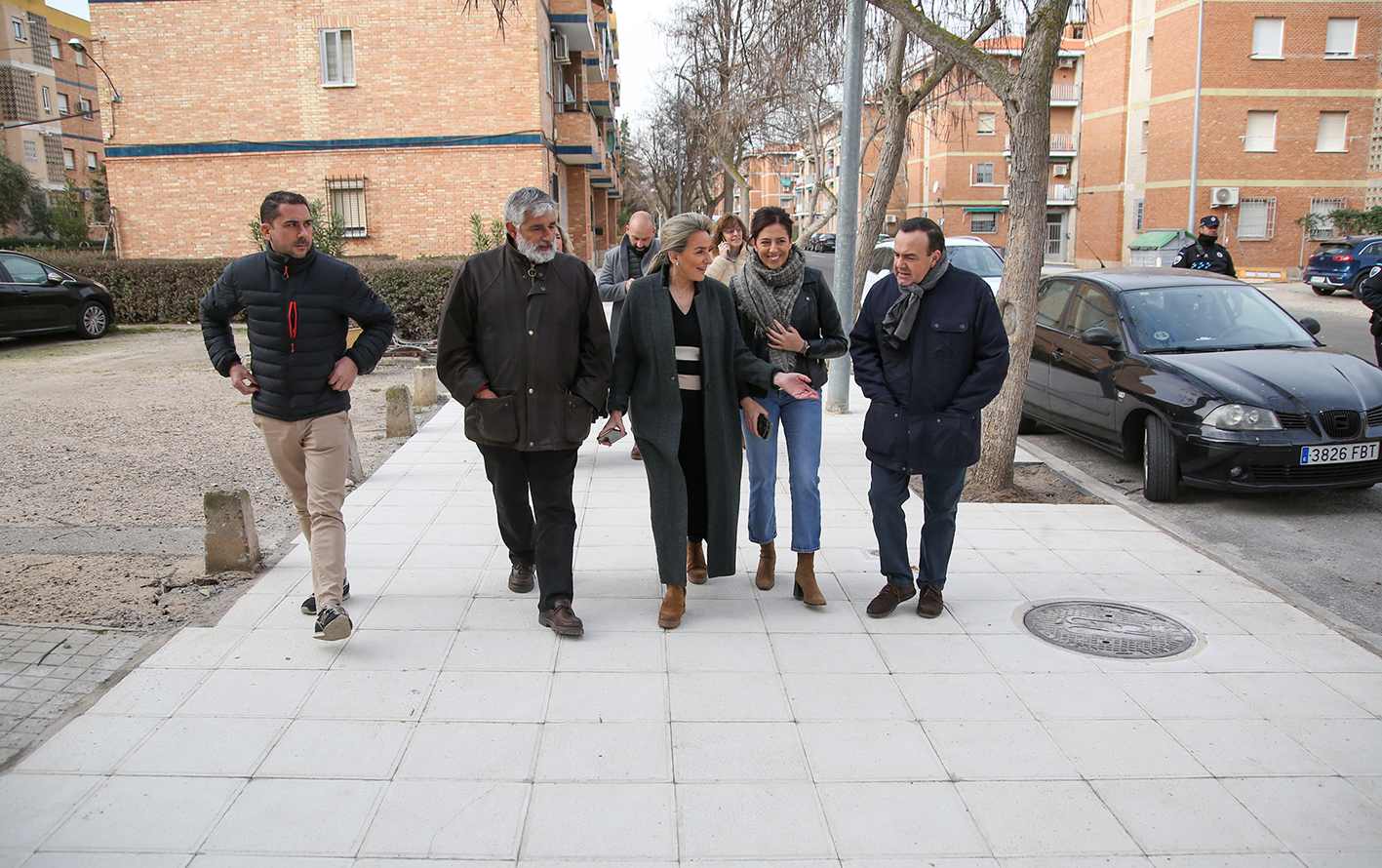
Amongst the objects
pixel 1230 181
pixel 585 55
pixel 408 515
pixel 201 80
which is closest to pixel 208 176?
pixel 201 80

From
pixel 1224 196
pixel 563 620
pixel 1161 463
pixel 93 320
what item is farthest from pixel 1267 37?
pixel 563 620

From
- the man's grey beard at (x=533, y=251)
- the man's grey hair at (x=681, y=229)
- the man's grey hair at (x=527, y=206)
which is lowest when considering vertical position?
the man's grey beard at (x=533, y=251)

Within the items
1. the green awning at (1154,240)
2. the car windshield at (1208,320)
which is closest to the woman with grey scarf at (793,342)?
the car windshield at (1208,320)

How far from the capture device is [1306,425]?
6469 millimetres

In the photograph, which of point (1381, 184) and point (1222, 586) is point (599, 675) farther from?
point (1381, 184)

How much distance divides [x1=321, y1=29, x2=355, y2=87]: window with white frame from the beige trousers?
19.3m

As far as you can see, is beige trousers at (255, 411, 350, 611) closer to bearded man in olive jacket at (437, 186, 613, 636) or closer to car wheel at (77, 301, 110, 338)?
bearded man in olive jacket at (437, 186, 613, 636)

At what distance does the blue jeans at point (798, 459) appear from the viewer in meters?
4.78

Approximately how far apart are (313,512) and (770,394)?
2238mm

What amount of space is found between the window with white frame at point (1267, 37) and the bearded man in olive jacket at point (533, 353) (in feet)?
136

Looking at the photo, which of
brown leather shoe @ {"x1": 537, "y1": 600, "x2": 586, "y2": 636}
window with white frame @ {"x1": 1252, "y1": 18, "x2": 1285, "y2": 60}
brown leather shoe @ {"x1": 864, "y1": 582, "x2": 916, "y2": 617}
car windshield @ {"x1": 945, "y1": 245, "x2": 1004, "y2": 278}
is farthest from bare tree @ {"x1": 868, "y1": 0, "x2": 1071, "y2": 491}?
window with white frame @ {"x1": 1252, "y1": 18, "x2": 1285, "y2": 60}

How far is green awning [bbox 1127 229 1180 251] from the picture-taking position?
104 feet

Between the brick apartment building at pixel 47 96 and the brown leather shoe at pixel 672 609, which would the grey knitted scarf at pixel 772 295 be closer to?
the brown leather shoe at pixel 672 609

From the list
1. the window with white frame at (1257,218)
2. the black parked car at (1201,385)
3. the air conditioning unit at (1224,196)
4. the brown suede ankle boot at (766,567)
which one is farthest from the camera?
the window with white frame at (1257,218)
